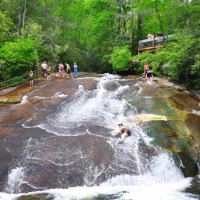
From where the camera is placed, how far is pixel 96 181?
40.6ft

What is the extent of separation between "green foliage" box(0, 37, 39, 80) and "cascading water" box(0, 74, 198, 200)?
11.7 meters

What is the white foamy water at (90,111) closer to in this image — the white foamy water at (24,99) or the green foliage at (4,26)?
the white foamy water at (24,99)

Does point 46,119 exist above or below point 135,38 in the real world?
below

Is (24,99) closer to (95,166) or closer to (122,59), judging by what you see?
(95,166)

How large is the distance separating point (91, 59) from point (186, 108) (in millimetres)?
28471

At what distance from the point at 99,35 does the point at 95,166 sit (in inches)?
1310

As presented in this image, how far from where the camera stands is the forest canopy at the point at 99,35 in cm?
2486

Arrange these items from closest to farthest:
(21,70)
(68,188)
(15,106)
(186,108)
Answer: (68,188) → (186,108) → (15,106) → (21,70)

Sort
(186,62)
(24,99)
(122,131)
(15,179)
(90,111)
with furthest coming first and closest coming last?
(186,62) < (24,99) < (90,111) < (122,131) < (15,179)

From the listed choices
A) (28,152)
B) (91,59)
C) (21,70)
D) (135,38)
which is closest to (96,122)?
(28,152)

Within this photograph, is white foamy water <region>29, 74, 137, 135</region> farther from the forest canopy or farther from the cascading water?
the forest canopy

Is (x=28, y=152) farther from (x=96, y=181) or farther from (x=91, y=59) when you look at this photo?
(x=91, y=59)

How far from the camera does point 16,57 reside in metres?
27.6

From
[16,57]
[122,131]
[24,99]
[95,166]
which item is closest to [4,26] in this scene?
[16,57]
